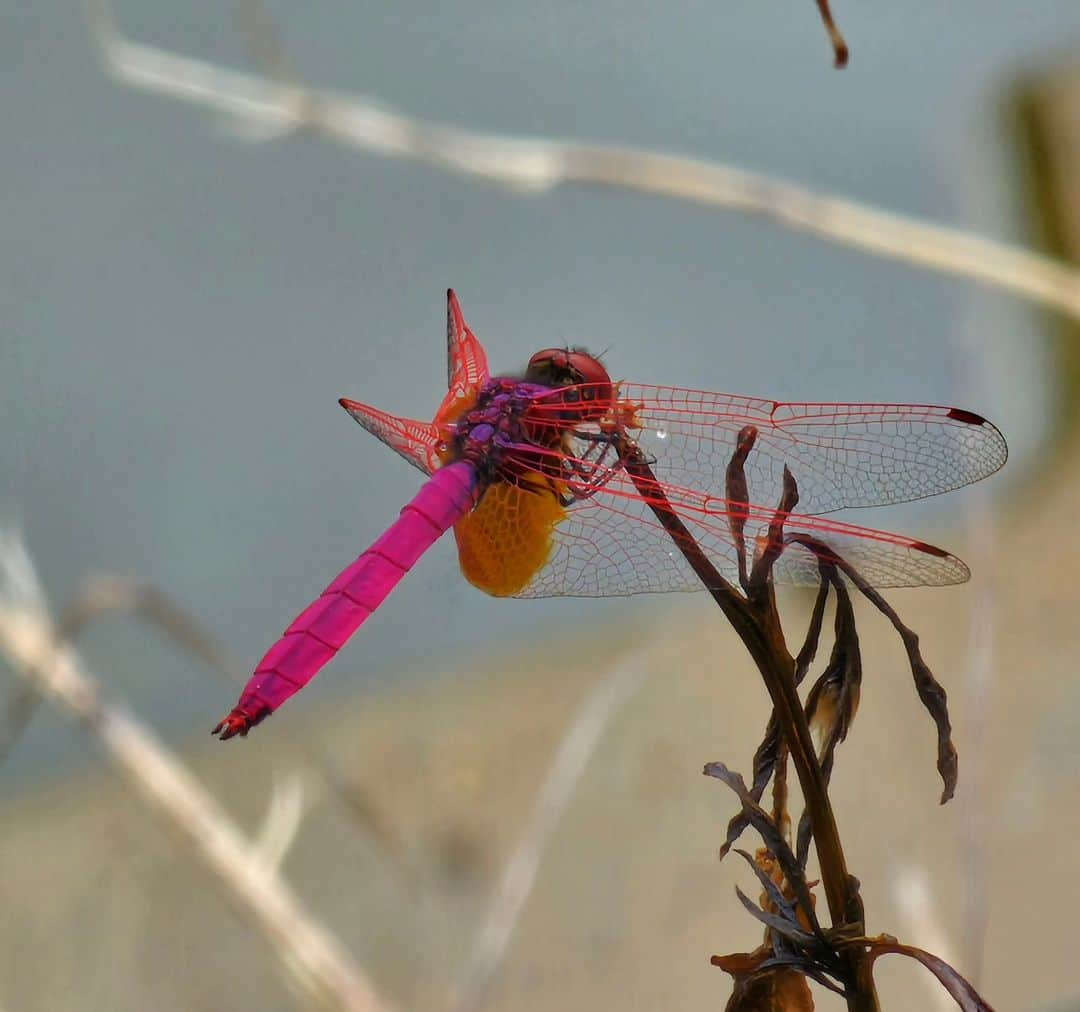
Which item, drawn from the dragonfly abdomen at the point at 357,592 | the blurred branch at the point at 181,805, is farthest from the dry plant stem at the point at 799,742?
the blurred branch at the point at 181,805

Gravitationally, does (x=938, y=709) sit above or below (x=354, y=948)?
above

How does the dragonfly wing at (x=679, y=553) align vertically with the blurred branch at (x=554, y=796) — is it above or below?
above

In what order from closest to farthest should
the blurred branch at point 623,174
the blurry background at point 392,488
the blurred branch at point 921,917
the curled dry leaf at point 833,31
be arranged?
1. the curled dry leaf at point 833,31
2. the blurred branch at point 921,917
3. the blurred branch at point 623,174
4. the blurry background at point 392,488

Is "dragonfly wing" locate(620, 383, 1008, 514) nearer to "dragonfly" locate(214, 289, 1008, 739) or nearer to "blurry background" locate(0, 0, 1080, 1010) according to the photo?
"dragonfly" locate(214, 289, 1008, 739)

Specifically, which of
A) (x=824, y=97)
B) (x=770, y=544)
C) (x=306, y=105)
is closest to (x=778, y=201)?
(x=306, y=105)

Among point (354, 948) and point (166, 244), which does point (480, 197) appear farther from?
point (354, 948)

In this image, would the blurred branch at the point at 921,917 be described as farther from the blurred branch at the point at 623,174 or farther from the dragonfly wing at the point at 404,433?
the blurred branch at the point at 623,174

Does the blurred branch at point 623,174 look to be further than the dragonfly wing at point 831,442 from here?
Yes
